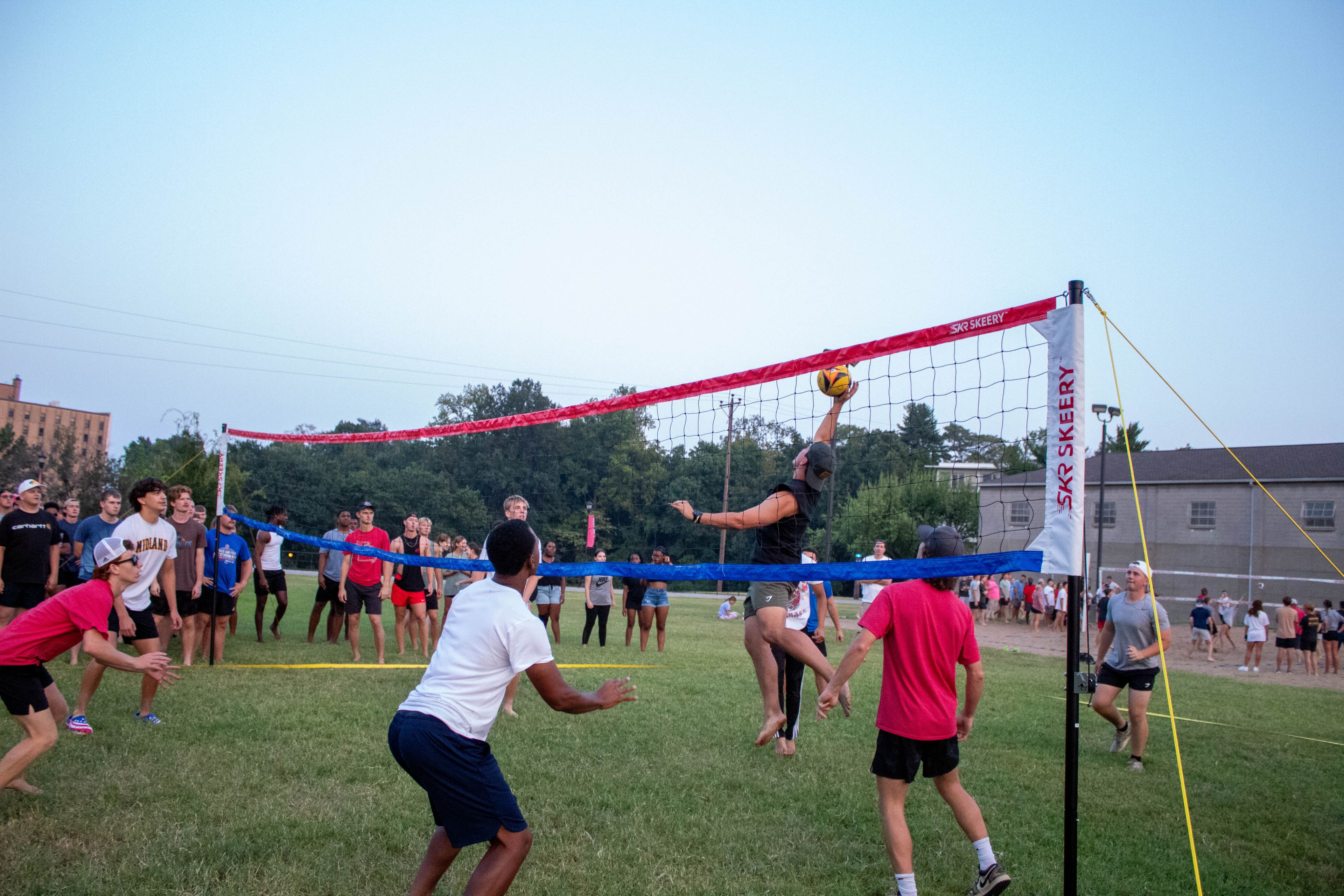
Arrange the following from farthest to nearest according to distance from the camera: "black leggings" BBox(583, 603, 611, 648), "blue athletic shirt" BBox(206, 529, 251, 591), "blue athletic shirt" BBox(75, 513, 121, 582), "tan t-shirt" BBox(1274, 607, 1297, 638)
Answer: "tan t-shirt" BBox(1274, 607, 1297, 638), "black leggings" BBox(583, 603, 611, 648), "blue athletic shirt" BBox(206, 529, 251, 591), "blue athletic shirt" BBox(75, 513, 121, 582)

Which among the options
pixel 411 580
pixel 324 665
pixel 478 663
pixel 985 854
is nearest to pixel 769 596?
pixel 985 854

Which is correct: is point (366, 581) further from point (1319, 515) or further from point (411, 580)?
point (1319, 515)

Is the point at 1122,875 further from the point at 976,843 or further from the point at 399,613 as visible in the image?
the point at 399,613

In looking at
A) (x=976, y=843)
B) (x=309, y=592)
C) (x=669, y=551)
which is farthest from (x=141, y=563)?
(x=309, y=592)

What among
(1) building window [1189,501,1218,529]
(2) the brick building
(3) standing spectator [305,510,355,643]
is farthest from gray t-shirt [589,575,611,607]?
(1) building window [1189,501,1218,529]

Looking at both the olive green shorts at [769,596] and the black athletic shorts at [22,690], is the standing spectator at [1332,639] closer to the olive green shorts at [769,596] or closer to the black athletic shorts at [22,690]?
the olive green shorts at [769,596]

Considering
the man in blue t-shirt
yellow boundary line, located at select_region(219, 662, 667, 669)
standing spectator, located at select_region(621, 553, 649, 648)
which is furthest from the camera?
standing spectator, located at select_region(621, 553, 649, 648)

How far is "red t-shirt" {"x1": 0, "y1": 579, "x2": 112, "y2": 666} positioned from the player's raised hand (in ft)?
10.6

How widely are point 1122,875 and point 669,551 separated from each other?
1849 cm

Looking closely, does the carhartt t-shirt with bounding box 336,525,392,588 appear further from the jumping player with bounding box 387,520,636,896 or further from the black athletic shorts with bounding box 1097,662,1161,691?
the black athletic shorts with bounding box 1097,662,1161,691

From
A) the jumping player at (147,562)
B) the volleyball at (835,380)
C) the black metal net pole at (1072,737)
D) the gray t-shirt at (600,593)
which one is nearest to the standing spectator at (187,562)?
the jumping player at (147,562)

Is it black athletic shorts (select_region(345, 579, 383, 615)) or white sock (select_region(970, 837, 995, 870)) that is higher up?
black athletic shorts (select_region(345, 579, 383, 615))

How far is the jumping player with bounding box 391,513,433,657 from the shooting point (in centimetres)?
1067

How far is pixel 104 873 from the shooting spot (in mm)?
3799
